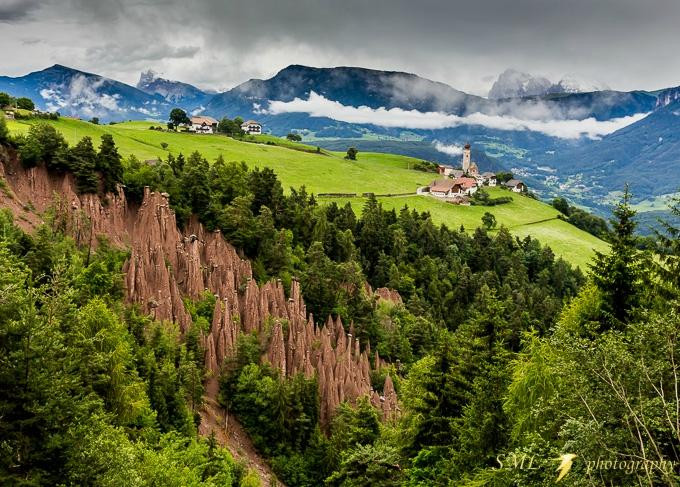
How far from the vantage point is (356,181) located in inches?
5871

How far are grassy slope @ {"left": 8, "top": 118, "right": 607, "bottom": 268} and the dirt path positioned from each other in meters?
70.8

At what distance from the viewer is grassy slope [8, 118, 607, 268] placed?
4988 inches

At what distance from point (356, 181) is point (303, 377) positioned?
104m

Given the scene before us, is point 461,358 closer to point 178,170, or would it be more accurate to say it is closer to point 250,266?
point 250,266

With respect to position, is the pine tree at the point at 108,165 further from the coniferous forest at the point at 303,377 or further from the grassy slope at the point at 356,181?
the grassy slope at the point at 356,181

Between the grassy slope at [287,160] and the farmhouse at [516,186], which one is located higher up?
the grassy slope at [287,160]

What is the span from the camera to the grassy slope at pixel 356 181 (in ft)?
416

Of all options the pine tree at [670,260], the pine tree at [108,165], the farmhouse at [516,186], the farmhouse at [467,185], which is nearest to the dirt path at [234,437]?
the pine tree at [108,165]

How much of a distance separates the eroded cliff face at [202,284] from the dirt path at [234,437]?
2563 millimetres

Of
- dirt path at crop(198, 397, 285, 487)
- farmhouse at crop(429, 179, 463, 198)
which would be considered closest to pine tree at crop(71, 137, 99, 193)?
dirt path at crop(198, 397, 285, 487)

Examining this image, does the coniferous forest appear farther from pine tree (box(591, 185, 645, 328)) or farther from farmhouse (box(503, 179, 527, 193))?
farmhouse (box(503, 179, 527, 193))

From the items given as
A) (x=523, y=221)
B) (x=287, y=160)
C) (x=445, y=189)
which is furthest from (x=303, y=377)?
(x=445, y=189)

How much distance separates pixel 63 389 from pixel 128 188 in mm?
37770

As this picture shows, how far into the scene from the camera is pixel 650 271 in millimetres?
27938
